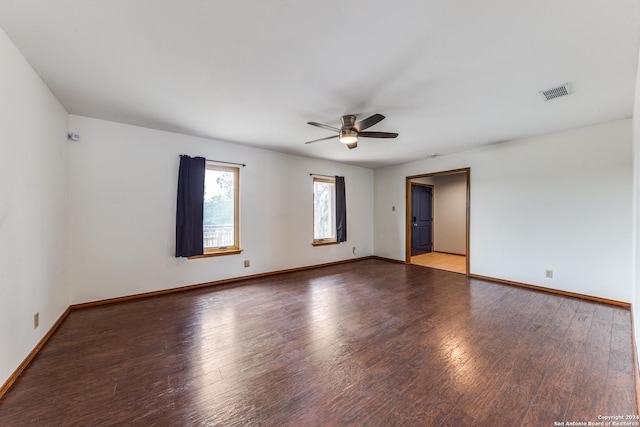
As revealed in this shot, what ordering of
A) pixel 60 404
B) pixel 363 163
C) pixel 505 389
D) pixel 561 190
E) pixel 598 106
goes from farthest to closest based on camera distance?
1. pixel 363 163
2. pixel 561 190
3. pixel 598 106
4. pixel 505 389
5. pixel 60 404

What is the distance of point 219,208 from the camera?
420cm

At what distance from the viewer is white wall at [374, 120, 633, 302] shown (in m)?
3.22

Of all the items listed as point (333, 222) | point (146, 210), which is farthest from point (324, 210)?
point (146, 210)

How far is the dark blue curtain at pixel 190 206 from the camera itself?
3.68m

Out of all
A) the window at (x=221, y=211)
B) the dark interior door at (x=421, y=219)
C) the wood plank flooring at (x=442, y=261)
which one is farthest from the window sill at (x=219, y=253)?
the dark interior door at (x=421, y=219)

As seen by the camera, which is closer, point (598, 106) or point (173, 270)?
point (598, 106)

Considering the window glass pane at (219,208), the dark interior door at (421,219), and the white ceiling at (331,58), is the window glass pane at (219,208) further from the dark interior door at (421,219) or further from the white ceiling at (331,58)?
the dark interior door at (421,219)

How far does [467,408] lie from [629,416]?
944 mm

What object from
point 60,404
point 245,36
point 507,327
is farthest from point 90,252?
point 507,327

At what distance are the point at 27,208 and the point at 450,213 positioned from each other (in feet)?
26.9

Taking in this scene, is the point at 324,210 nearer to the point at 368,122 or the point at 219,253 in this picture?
the point at 219,253

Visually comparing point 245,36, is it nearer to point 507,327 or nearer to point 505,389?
point 505,389

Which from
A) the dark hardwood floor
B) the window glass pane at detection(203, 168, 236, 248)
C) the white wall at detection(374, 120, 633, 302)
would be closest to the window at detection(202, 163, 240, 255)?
the window glass pane at detection(203, 168, 236, 248)

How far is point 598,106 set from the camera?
2766 mm
